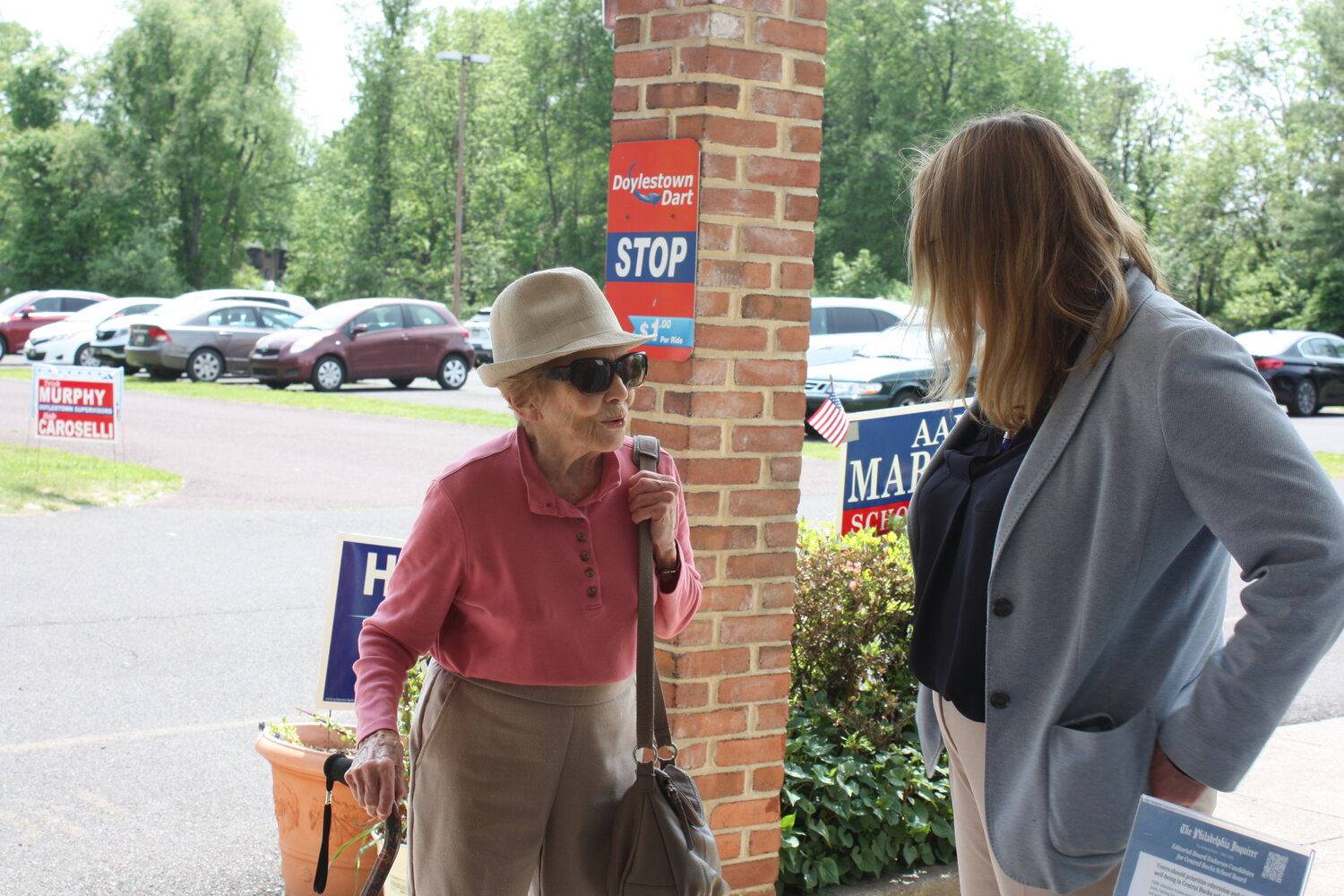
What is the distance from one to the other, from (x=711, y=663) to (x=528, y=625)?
1.34 metres

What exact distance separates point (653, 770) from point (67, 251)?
1982 inches

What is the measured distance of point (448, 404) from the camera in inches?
808

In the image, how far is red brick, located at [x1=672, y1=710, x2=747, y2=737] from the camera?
3.43m

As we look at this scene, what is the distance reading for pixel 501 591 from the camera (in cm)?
221

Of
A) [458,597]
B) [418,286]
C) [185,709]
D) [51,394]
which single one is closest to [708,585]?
[458,597]

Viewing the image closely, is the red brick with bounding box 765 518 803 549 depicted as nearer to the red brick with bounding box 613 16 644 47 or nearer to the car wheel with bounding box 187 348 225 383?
the red brick with bounding box 613 16 644 47

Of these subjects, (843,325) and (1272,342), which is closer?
(843,325)

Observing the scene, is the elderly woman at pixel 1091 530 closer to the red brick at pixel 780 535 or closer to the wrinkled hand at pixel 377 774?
the wrinkled hand at pixel 377 774

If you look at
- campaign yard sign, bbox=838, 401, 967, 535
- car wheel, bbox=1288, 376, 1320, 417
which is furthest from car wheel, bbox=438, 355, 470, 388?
campaign yard sign, bbox=838, 401, 967, 535

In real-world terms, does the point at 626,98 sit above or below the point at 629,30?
below

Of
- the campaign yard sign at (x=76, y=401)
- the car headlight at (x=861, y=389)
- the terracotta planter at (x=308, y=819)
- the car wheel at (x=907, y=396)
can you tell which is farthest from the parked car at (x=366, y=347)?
the terracotta planter at (x=308, y=819)

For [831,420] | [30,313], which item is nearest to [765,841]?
[831,420]

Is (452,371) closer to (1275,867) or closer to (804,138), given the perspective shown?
(804,138)

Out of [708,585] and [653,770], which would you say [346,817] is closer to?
[708,585]
